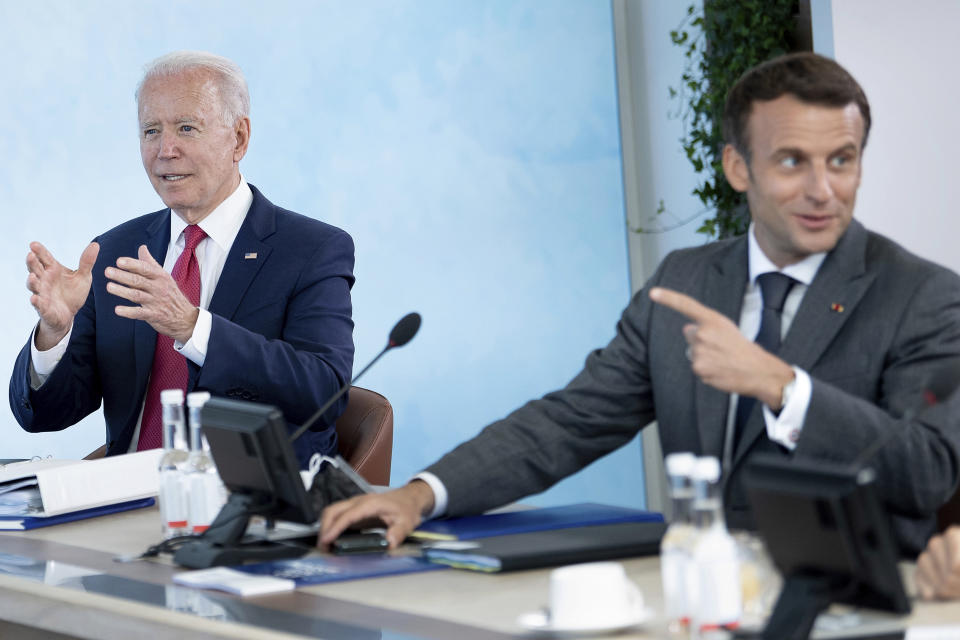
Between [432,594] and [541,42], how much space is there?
12.9 feet

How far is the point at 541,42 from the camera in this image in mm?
5121

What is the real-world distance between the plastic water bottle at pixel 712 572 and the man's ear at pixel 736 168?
1024mm

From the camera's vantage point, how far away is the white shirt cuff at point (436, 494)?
2.01 metres

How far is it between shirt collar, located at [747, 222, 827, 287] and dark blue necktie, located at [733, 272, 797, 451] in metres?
0.01

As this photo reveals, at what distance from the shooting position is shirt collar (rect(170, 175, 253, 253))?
122 inches

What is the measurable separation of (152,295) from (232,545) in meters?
0.97

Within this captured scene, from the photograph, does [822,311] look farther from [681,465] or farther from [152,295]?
[152,295]

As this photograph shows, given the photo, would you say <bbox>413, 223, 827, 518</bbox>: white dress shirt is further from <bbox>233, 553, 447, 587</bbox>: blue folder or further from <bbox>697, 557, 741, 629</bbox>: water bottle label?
<bbox>697, 557, 741, 629</bbox>: water bottle label

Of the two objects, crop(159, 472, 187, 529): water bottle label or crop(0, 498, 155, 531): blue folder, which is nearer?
crop(159, 472, 187, 529): water bottle label

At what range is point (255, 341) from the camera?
9.11ft

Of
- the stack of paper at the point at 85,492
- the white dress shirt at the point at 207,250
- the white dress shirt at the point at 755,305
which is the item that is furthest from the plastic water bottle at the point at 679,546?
the white dress shirt at the point at 207,250

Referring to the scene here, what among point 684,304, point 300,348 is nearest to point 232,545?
point 684,304

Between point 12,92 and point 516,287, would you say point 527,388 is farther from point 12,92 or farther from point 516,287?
point 12,92

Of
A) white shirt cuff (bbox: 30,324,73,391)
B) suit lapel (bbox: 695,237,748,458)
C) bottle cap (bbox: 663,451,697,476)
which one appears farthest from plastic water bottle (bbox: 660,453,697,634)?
white shirt cuff (bbox: 30,324,73,391)
